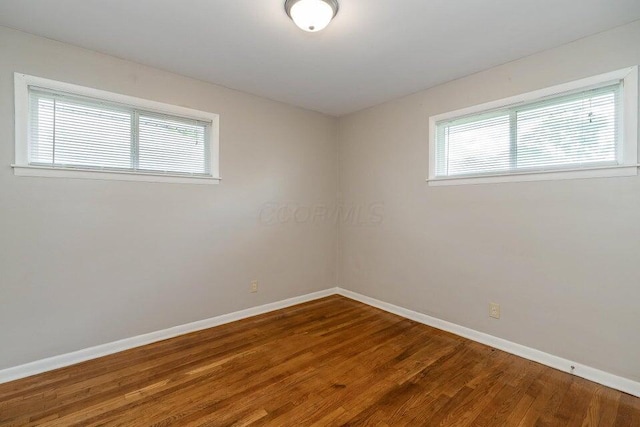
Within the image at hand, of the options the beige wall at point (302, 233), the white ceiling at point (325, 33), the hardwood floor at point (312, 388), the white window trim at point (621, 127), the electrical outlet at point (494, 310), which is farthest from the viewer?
the electrical outlet at point (494, 310)

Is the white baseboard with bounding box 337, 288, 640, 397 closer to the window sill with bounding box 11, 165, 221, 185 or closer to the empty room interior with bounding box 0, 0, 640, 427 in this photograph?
the empty room interior with bounding box 0, 0, 640, 427

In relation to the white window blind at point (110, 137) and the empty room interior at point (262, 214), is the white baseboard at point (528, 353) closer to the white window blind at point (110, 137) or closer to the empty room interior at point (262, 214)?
the empty room interior at point (262, 214)

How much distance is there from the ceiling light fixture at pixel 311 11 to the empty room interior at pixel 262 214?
0.04ft

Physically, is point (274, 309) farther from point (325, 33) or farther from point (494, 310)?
point (325, 33)

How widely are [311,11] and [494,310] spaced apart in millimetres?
2897

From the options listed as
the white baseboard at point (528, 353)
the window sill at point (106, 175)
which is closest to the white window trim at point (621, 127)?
the white baseboard at point (528, 353)

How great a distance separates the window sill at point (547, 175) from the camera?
2.00 metres

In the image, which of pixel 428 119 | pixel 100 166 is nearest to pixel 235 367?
pixel 100 166

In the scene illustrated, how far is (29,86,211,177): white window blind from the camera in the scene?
224 cm

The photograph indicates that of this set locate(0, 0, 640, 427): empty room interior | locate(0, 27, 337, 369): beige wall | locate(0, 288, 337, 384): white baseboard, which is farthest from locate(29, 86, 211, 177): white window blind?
locate(0, 288, 337, 384): white baseboard

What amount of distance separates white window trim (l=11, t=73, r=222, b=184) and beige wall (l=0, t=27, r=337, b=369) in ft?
0.16

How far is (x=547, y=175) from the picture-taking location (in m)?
2.31

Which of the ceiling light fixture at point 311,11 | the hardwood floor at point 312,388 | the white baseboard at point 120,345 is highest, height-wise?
the ceiling light fixture at point 311,11

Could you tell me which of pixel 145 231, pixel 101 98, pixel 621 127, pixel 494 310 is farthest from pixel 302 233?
pixel 621 127
